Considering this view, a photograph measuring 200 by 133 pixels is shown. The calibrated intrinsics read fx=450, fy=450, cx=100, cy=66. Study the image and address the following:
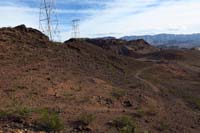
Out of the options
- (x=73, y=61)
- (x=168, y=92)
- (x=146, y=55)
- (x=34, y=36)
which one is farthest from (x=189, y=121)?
(x=146, y=55)

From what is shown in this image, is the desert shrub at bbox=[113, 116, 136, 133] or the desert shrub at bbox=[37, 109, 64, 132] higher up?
the desert shrub at bbox=[37, 109, 64, 132]

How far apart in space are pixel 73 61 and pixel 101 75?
7.67ft

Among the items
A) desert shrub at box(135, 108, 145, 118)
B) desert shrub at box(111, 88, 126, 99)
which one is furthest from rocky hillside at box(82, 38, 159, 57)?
desert shrub at box(135, 108, 145, 118)

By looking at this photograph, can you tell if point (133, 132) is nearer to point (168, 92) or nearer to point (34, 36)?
point (168, 92)

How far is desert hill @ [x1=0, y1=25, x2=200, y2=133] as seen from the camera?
16930mm

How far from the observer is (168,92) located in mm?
29734

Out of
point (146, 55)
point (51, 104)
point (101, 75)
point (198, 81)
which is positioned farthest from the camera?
point (146, 55)

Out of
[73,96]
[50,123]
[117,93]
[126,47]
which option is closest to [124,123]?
[50,123]

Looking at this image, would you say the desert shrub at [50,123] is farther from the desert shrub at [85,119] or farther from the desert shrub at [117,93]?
the desert shrub at [117,93]

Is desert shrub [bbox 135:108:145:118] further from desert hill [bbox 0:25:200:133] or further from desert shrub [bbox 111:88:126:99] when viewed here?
desert shrub [bbox 111:88:126:99]

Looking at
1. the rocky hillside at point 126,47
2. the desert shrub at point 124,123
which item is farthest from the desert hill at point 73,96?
the rocky hillside at point 126,47

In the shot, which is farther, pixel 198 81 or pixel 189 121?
pixel 198 81

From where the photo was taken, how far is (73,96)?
69.6 ft

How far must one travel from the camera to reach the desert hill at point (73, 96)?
16930mm
